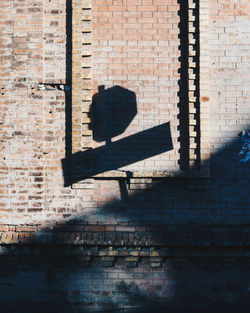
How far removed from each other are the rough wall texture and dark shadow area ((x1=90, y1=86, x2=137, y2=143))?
0.42 ft

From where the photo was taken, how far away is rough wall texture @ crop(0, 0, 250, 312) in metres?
3.95

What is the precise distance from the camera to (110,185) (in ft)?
13.3

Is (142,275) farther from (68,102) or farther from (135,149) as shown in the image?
(68,102)

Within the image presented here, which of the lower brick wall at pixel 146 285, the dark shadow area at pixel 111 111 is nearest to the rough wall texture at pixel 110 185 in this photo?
the lower brick wall at pixel 146 285

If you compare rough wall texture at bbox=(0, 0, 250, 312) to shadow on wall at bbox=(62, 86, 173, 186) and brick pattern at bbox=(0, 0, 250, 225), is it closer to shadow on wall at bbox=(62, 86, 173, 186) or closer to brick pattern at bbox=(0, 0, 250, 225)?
brick pattern at bbox=(0, 0, 250, 225)

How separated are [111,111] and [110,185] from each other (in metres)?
0.96

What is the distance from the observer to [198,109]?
13.1 ft

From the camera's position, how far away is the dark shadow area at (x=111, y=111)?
13.4ft

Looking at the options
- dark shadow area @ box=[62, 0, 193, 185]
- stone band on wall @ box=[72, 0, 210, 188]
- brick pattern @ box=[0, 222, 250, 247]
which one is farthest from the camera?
dark shadow area @ box=[62, 0, 193, 185]

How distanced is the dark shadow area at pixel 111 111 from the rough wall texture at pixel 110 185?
128mm

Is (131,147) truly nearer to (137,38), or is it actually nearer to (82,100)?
(82,100)

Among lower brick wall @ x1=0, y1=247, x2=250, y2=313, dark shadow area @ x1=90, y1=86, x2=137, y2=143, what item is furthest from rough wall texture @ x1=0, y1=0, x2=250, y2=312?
dark shadow area @ x1=90, y1=86, x2=137, y2=143

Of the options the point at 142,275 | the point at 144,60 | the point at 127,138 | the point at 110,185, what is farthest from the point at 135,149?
the point at 142,275

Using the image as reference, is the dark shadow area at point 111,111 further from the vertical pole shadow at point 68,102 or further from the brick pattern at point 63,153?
the brick pattern at point 63,153
